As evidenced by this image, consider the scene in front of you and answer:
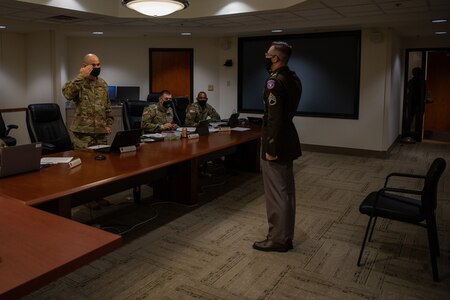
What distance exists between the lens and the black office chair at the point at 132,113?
17.5 feet

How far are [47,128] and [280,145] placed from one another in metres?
3.08

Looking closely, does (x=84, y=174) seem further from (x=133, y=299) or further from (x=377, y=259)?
(x=377, y=259)

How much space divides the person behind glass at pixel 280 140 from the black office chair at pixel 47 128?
2.64m

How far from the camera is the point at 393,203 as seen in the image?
9.90ft

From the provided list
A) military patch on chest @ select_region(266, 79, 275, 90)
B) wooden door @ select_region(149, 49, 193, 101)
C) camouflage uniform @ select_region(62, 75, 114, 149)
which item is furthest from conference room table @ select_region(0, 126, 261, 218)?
wooden door @ select_region(149, 49, 193, 101)

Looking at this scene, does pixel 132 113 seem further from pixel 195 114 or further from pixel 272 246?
pixel 272 246

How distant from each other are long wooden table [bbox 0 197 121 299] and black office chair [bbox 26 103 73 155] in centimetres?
280

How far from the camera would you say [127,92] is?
8414 mm

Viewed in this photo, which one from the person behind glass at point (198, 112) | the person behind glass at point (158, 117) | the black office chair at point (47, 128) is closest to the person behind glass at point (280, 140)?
the person behind glass at point (158, 117)

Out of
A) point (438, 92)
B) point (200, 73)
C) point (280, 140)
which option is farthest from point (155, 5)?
point (438, 92)

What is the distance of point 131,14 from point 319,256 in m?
4.71

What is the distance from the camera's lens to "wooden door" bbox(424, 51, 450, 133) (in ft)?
31.2

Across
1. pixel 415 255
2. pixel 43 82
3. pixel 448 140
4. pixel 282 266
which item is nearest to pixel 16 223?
pixel 282 266

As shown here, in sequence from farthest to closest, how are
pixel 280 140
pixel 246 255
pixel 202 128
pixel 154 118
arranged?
pixel 154 118
pixel 202 128
pixel 246 255
pixel 280 140
